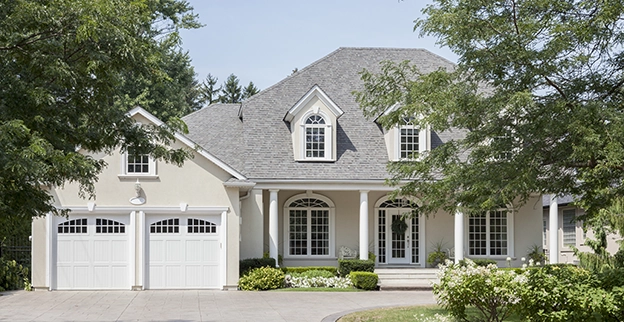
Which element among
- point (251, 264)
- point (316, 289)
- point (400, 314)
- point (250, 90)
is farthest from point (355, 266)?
point (250, 90)

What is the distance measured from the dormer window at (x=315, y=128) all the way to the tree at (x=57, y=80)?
48.6 feet

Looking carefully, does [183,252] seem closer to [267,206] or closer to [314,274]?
[314,274]

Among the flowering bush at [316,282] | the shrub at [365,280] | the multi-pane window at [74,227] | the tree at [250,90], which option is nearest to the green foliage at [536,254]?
the shrub at [365,280]

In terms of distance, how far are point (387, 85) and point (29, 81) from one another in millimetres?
6829

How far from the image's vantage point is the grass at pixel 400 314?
15.7 meters

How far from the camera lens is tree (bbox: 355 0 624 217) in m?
10.8

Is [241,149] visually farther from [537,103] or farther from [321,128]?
[537,103]

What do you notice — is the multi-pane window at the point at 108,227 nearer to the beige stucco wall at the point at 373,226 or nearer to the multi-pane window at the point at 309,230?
the beige stucco wall at the point at 373,226

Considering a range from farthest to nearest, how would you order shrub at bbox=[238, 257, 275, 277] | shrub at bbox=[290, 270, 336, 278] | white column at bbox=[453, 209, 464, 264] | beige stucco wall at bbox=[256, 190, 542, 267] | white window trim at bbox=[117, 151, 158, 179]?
beige stucco wall at bbox=[256, 190, 542, 267] → white column at bbox=[453, 209, 464, 264] → shrub at bbox=[290, 270, 336, 278] → shrub at bbox=[238, 257, 275, 277] → white window trim at bbox=[117, 151, 158, 179]

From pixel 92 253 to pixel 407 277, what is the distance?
1023cm

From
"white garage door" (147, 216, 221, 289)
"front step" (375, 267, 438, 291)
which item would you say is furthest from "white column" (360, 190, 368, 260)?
"white garage door" (147, 216, 221, 289)

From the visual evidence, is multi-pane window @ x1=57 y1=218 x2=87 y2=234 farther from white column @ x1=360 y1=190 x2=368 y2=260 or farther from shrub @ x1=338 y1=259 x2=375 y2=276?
white column @ x1=360 y1=190 x2=368 y2=260

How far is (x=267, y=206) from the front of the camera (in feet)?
91.4

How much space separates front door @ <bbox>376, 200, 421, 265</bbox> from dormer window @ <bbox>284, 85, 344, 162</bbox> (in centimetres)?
341
